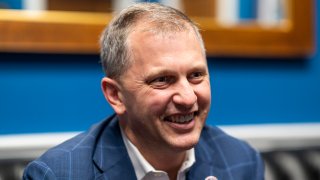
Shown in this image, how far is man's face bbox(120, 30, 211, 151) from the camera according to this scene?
1.43 m

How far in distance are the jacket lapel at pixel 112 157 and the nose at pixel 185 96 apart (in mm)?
300

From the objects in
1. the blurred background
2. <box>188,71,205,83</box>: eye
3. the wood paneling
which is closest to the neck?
<box>188,71,205,83</box>: eye

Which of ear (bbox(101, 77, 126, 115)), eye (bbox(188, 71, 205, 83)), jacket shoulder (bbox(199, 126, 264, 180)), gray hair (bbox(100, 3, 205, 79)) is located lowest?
jacket shoulder (bbox(199, 126, 264, 180))

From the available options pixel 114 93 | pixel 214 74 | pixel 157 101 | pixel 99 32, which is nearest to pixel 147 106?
pixel 157 101

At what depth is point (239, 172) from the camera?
1748 mm

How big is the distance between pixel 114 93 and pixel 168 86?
0.21 metres

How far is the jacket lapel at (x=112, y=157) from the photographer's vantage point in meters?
1.56

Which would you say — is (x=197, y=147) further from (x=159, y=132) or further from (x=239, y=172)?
(x=159, y=132)

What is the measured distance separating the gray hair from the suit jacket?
0.24 meters

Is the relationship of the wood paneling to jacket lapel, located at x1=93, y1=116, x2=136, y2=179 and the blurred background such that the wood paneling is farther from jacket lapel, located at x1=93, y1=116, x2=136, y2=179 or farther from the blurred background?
jacket lapel, located at x1=93, y1=116, x2=136, y2=179

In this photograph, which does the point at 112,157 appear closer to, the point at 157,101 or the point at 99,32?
the point at 157,101

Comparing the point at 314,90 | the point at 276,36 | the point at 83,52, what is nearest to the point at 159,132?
the point at 83,52

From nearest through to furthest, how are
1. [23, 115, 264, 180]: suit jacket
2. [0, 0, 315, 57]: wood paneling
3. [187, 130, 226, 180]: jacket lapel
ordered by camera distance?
[23, 115, 264, 180]: suit jacket
[187, 130, 226, 180]: jacket lapel
[0, 0, 315, 57]: wood paneling

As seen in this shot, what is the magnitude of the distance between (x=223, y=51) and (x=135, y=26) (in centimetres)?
106
